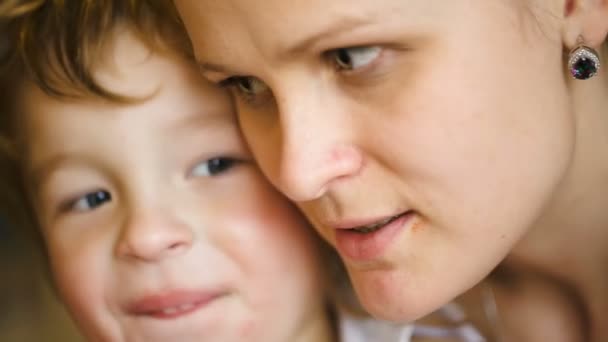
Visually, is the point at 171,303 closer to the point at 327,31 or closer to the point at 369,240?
the point at 369,240

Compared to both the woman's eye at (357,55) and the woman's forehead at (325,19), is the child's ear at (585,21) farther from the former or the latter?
the woman's eye at (357,55)

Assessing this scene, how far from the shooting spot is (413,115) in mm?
750

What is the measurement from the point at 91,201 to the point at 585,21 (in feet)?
2.00

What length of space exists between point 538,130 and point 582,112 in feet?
0.37

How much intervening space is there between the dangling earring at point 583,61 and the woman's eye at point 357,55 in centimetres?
20

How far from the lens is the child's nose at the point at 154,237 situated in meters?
0.93

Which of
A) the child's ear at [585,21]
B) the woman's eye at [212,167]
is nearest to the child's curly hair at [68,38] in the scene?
the woman's eye at [212,167]

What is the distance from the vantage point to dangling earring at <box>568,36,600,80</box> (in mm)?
790

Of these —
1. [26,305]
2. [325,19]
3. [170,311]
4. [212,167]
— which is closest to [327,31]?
[325,19]

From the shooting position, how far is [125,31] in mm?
950

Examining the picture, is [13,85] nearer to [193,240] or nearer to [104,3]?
[104,3]

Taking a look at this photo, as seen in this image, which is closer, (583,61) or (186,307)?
(583,61)

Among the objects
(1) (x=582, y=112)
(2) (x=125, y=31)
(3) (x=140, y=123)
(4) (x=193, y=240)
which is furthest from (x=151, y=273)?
(1) (x=582, y=112)

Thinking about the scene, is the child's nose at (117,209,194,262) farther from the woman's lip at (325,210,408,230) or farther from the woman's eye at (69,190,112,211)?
the woman's lip at (325,210,408,230)
